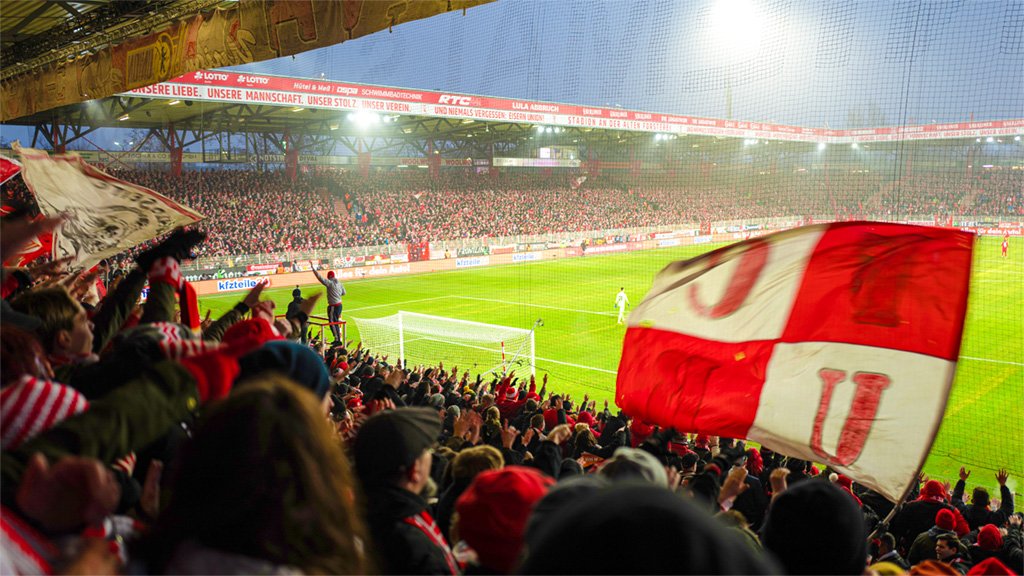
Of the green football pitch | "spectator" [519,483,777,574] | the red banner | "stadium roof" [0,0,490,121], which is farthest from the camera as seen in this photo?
the red banner

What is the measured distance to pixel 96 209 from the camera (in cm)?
632

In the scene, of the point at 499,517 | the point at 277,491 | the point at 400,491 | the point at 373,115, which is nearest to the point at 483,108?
the point at 373,115

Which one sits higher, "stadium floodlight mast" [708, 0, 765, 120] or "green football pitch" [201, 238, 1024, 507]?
"stadium floodlight mast" [708, 0, 765, 120]

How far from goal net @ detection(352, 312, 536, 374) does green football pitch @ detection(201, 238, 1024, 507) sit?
476mm

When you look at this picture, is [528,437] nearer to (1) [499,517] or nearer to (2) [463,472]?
(2) [463,472]

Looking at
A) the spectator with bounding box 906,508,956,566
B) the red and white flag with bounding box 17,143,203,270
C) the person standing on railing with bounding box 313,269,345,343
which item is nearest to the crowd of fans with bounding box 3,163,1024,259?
the person standing on railing with bounding box 313,269,345,343

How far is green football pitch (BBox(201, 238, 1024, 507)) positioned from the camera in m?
12.2

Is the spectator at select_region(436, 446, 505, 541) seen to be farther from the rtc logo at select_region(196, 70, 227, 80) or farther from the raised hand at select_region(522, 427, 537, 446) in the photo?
the rtc logo at select_region(196, 70, 227, 80)

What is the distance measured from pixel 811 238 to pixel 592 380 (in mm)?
11462

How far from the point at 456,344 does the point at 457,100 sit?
71.7 ft

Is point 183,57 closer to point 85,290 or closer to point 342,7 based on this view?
point 342,7

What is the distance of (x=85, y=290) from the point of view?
5750 mm

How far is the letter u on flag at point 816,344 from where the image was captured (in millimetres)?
4016

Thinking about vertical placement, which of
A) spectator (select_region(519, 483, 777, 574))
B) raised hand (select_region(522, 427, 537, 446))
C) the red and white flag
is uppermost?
the red and white flag
